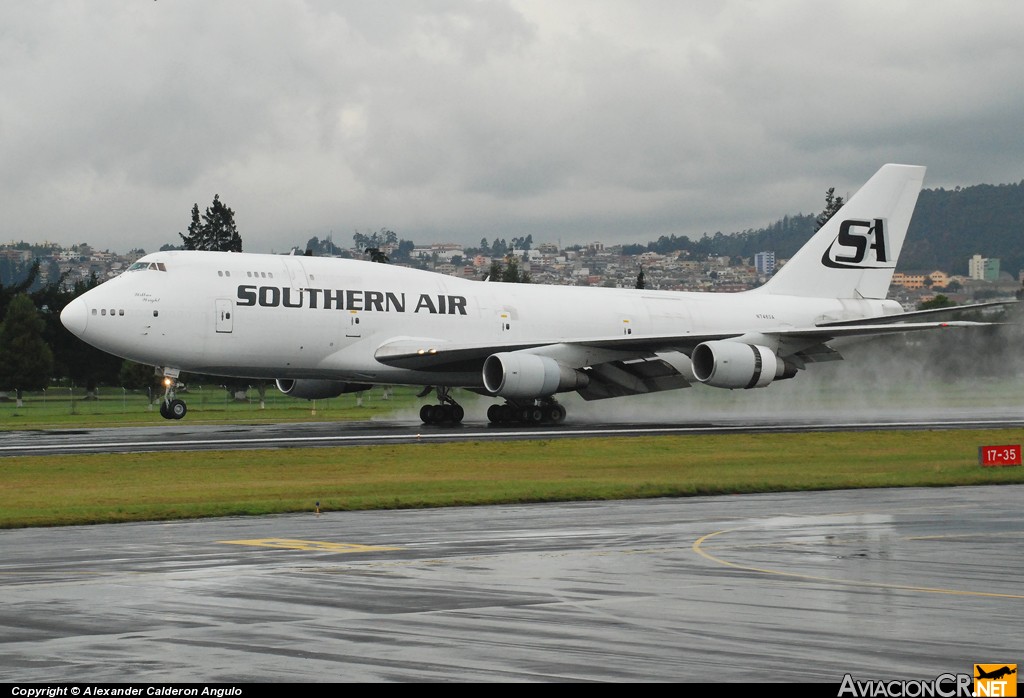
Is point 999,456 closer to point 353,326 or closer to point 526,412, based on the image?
point 526,412

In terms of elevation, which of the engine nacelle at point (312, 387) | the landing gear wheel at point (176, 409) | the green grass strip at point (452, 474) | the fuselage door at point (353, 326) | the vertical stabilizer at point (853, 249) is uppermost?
the vertical stabilizer at point (853, 249)

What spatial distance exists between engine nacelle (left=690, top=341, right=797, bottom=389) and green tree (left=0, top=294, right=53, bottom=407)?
4978 cm

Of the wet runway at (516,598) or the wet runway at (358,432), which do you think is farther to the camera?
the wet runway at (358,432)

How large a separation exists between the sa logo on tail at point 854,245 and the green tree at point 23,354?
160 ft

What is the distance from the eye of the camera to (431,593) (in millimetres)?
13234

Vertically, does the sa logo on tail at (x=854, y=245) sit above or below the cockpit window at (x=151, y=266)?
above

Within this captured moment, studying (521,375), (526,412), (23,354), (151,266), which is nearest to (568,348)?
(521,375)

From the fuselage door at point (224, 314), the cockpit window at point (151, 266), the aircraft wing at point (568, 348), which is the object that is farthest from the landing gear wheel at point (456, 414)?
the cockpit window at point (151, 266)

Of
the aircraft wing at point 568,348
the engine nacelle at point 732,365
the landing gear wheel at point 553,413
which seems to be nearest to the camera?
the aircraft wing at point 568,348

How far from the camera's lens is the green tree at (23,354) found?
80875 mm

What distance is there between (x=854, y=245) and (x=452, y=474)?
33.0 m

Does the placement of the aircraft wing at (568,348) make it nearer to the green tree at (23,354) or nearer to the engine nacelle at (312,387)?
the engine nacelle at (312,387)

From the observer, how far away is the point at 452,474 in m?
28.6

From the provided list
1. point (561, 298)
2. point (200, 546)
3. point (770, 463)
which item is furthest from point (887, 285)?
point (200, 546)
